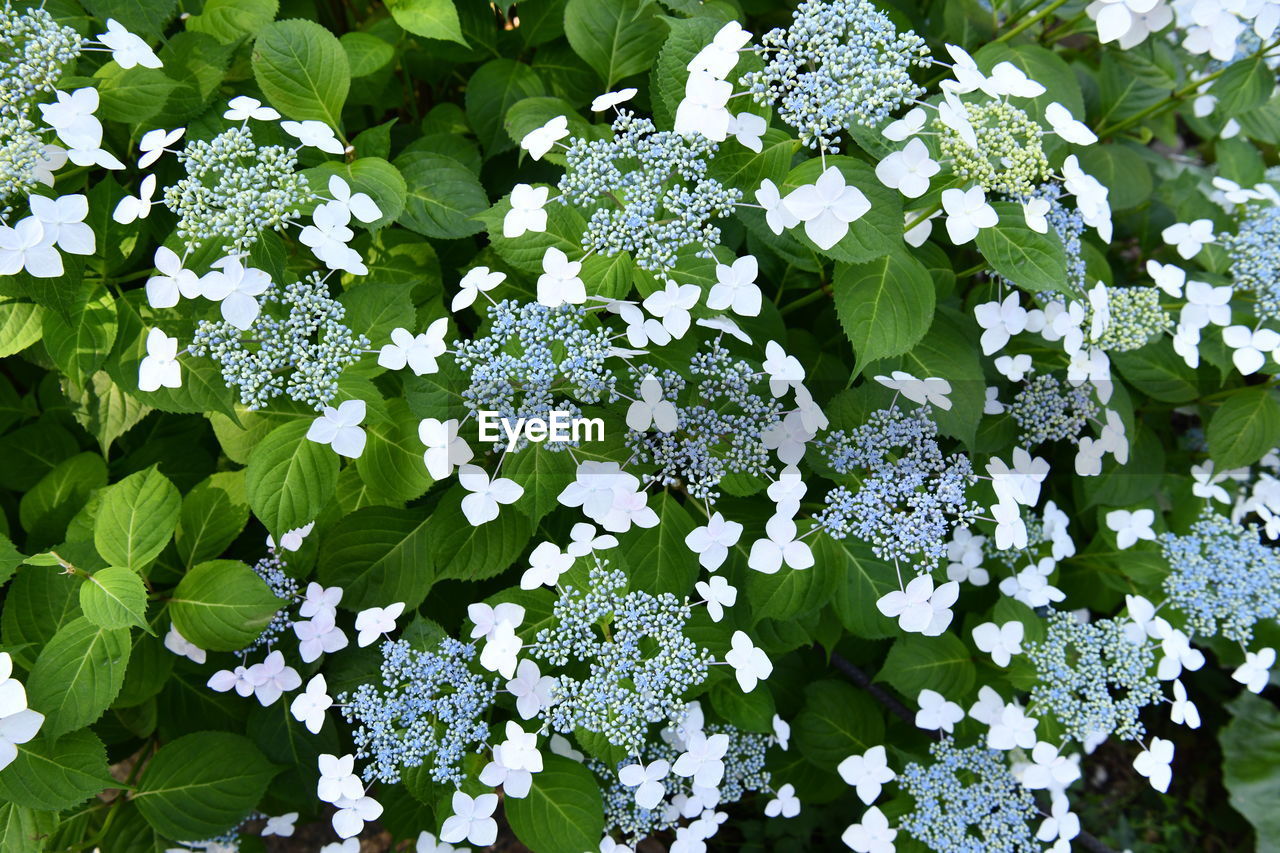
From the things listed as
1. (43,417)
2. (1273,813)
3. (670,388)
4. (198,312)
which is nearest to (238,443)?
(198,312)

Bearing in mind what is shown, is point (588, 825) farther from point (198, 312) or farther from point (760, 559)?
point (198, 312)

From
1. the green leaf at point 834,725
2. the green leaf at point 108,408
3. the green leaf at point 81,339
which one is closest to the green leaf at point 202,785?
the green leaf at point 108,408

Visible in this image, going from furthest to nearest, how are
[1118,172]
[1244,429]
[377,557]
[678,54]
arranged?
[1118,172] → [1244,429] → [377,557] → [678,54]

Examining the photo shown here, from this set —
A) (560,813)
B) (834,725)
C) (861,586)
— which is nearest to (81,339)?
(560,813)

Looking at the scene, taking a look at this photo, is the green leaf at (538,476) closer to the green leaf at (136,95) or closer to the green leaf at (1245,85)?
the green leaf at (136,95)

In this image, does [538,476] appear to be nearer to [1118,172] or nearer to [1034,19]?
[1034,19]

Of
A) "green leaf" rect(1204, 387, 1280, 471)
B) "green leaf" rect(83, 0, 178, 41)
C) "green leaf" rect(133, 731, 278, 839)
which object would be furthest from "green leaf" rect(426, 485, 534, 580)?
"green leaf" rect(1204, 387, 1280, 471)
